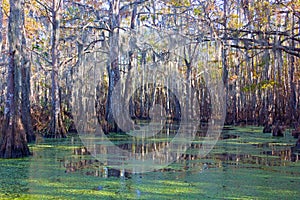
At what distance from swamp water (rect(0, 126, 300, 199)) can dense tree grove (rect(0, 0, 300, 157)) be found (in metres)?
1.14

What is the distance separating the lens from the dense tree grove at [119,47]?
24.2ft

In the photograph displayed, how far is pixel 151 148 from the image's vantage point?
7.66m

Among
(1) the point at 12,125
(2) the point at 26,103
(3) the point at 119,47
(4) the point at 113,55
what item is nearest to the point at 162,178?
(1) the point at 12,125

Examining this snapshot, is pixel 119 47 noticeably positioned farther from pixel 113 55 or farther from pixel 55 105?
pixel 55 105

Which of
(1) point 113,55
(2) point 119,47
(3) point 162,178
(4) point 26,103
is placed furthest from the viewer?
(2) point 119,47

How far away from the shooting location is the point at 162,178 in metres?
4.58

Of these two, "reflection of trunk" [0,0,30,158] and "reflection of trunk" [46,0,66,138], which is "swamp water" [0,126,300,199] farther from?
"reflection of trunk" [46,0,66,138]

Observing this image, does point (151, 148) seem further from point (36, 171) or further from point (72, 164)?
point (36, 171)

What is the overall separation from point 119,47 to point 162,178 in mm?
7674

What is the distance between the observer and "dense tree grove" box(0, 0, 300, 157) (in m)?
7.38

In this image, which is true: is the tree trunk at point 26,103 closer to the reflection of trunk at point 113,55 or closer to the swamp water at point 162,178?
the swamp water at point 162,178

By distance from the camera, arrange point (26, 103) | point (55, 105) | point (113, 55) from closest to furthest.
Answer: point (26, 103) < point (55, 105) < point (113, 55)

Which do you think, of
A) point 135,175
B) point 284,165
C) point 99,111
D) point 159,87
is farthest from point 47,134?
point 159,87

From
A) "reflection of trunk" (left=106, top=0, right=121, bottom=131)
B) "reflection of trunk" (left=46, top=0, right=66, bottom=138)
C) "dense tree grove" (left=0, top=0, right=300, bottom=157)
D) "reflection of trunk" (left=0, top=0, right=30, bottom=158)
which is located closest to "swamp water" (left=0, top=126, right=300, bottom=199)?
"reflection of trunk" (left=0, top=0, right=30, bottom=158)
